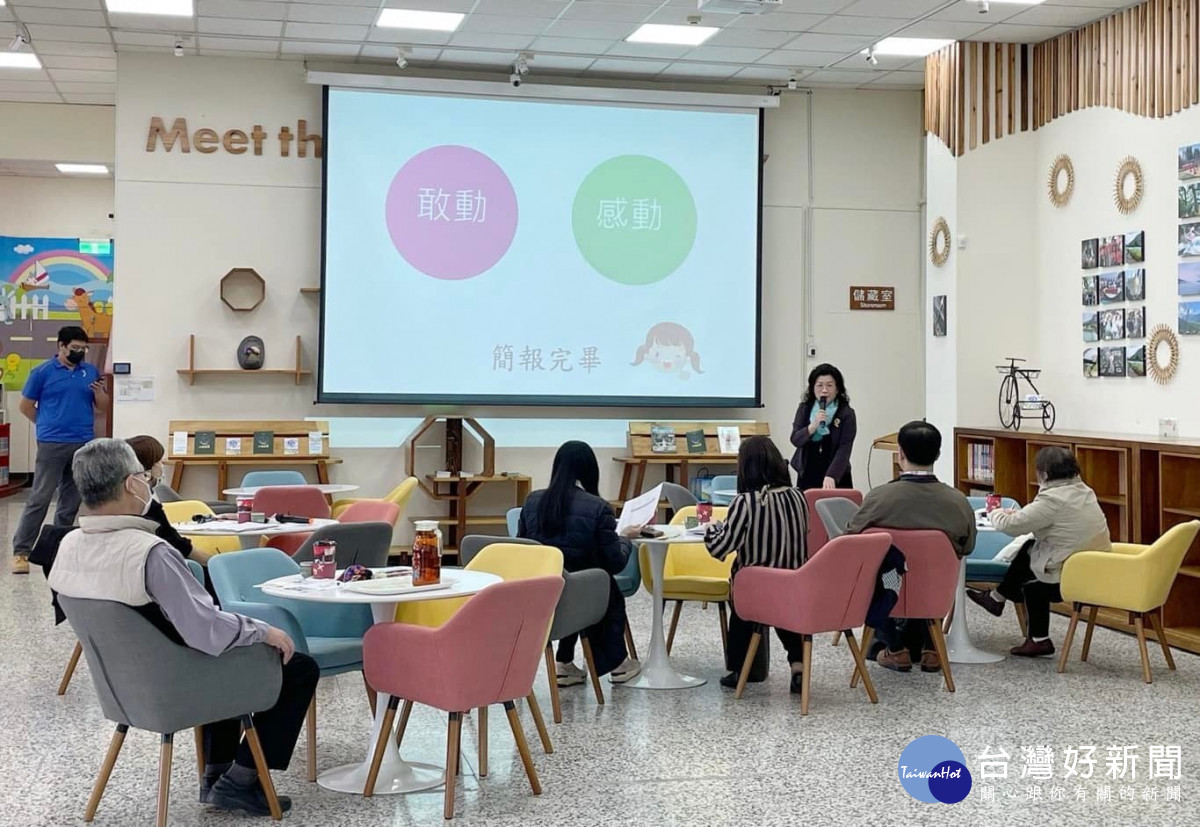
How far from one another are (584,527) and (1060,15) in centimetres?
528

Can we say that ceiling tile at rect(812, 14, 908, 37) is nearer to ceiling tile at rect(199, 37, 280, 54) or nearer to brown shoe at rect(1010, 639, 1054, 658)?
ceiling tile at rect(199, 37, 280, 54)

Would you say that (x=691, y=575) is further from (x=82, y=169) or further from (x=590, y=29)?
(x=82, y=169)

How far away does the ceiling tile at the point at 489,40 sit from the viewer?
8898 millimetres

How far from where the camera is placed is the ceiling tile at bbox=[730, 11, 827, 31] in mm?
8398

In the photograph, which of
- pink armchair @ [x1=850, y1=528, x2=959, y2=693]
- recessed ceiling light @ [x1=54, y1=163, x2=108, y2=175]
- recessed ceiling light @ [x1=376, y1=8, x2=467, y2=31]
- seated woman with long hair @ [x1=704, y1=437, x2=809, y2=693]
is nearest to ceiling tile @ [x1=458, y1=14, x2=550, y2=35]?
recessed ceiling light @ [x1=376, y1=8, x2=467, y2=31]

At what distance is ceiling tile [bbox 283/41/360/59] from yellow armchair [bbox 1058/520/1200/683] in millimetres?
6259

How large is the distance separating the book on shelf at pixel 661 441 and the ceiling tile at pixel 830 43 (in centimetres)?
313

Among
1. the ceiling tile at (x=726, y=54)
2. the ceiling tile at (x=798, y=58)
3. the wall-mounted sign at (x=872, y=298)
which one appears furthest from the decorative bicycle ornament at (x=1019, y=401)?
the ceiling tile at (x=726, y=54)

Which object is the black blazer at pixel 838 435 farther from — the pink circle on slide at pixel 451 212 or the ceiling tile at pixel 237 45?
the ceiling tile at pixel 237 45

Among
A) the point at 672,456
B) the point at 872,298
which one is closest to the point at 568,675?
the point at 672,456

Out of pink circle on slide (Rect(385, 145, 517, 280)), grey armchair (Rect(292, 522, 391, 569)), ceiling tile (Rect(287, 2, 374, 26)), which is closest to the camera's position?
grey armchair (Rect(292, 522, 391, 569))

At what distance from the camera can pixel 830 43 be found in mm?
9086

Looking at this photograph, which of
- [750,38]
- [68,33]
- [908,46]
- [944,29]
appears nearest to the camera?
[944,29]

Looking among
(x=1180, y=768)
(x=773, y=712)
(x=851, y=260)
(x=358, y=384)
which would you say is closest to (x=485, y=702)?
(x=773, y=712)
